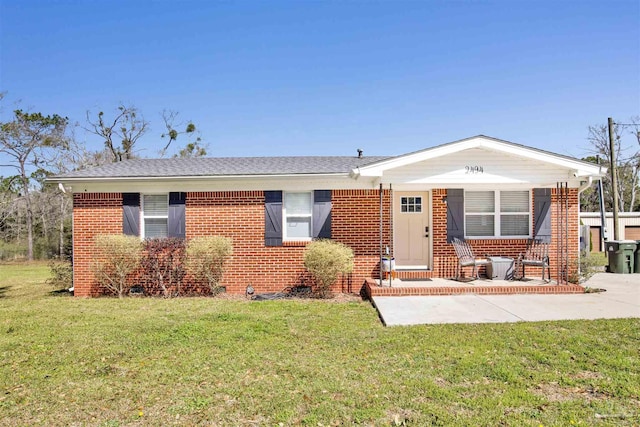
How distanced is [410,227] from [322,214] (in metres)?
2.54

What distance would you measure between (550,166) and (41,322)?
1103 cm

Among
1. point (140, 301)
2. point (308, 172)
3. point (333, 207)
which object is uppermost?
point (308, 172)

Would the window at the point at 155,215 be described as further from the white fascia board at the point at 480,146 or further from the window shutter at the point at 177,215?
the white fascia board at the point at 480,146

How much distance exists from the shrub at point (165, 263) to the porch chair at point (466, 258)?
677 cm

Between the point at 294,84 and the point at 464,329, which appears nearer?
the point at 464,329

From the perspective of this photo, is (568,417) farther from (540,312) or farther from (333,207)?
(333,207)

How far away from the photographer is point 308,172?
1005 centimetres

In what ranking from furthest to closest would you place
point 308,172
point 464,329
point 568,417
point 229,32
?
1. point 229,32
2. point 308,172
3. point 464,329
4. point 568,417

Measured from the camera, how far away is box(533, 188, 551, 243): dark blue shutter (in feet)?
32.8

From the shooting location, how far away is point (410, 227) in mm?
10859

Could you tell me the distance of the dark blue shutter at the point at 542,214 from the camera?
1001cm

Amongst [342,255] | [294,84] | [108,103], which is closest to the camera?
[342,255]

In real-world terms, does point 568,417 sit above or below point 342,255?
below

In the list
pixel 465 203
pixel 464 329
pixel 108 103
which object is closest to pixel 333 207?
pixel 465 203
